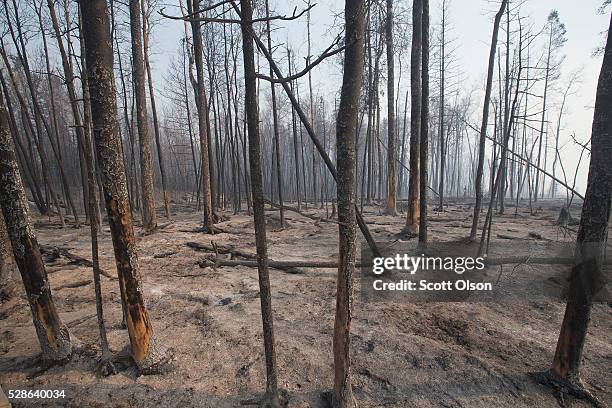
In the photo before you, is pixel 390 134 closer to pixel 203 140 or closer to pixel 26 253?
pixel 203 140

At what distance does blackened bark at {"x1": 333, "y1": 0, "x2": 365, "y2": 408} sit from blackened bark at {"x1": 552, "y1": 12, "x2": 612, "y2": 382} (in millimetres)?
2330

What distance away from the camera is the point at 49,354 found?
3.11m

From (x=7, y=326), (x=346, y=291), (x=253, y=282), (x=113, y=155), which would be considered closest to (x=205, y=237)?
(x=253, y=282)

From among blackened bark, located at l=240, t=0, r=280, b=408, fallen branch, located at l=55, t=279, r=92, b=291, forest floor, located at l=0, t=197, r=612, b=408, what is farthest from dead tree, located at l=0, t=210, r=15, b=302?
blackened bark, located at l=240, t=0, r=280, b=408

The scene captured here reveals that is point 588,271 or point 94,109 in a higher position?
point 94,109

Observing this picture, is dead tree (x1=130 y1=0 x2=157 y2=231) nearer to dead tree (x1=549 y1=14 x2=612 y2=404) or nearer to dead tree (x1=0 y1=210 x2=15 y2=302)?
dead tree (x1=0 y1=210 x2=15 y2=302)

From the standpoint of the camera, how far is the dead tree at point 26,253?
2.98m

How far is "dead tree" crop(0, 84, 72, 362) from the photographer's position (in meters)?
2.98

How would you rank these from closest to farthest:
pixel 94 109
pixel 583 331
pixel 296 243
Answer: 1. pixel 94 109
2. pixel 583 331
3. pixel 296 243

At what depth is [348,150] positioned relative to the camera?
2.23m

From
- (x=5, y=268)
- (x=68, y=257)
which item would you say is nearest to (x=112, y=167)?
(x=5, y=268)

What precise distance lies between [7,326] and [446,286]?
6.82 metres

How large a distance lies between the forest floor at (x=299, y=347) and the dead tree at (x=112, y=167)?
417 mm

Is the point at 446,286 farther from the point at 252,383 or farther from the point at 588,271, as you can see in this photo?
the point at 252,383
